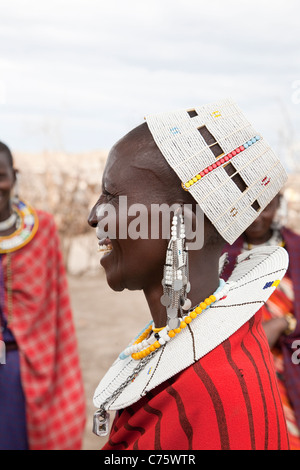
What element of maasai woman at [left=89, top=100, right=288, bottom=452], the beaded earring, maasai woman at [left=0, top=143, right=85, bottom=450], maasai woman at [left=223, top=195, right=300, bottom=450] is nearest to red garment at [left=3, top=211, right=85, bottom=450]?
maasai woman at [left=0, top=143, right=85, bottom=450]

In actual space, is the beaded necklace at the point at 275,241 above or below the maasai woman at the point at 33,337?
above

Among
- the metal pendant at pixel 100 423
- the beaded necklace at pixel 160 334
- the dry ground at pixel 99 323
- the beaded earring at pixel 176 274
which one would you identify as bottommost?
the dry ground at pixel 99 323

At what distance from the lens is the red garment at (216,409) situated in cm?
132

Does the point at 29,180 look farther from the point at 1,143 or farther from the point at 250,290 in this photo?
the point at 250,290

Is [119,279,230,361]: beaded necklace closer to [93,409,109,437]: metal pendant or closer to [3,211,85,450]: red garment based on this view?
[93,409,109,437]: metal pendant

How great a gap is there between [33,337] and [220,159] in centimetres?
289

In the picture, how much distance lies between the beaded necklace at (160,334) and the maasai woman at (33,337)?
2345 millimetres

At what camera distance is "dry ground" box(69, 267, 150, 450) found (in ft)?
19.2

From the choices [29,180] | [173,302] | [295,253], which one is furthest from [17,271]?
[29,180]

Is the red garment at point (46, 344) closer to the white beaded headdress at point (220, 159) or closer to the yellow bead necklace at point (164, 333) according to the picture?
the yellow bead necklace at point (164, 333)

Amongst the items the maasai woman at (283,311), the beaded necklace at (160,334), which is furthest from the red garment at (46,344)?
the beaded necklace at (160,334)

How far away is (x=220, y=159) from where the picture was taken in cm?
152

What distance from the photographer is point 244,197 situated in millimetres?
1554
